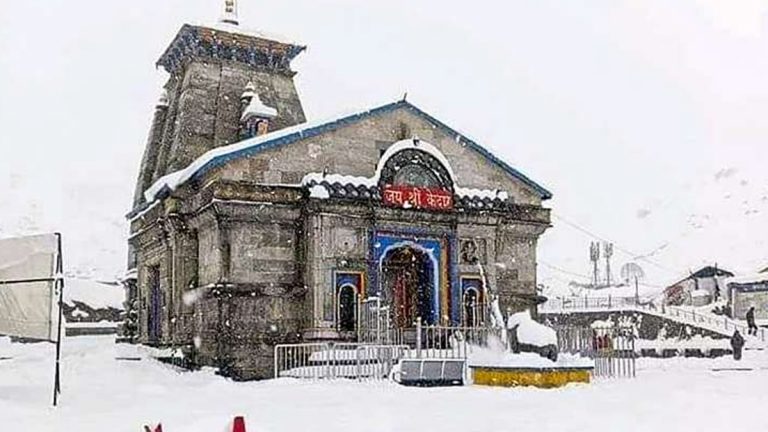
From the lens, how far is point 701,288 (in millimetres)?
53000

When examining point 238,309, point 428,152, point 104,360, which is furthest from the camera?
point 104,360

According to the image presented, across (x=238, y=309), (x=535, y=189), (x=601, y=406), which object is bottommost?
(x=601, y=406)

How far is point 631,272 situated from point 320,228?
5210 cm

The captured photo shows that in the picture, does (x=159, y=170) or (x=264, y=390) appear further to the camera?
(x=159, y=170)

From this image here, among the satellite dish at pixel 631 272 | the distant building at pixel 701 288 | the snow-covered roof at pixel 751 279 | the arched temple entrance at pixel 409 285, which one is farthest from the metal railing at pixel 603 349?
the satellite dish at pixel 631 272

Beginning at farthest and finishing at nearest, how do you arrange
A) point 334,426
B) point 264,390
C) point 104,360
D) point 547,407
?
point 104,360
point 264,390
point 547,407
point 334,426

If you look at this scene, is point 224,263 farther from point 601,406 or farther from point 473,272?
point 601,406

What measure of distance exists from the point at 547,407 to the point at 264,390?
17.9 ft

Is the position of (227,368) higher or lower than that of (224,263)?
lower

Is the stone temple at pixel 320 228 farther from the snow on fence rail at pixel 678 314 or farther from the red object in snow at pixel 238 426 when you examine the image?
the snow on fence rail at pixel 678 314

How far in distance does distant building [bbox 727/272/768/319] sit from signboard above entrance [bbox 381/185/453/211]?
27.3 m

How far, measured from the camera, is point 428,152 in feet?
71.7

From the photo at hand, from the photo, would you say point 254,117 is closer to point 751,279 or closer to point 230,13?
point 230,13

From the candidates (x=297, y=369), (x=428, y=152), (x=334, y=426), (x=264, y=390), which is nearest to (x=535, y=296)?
(x=428, y=152)
